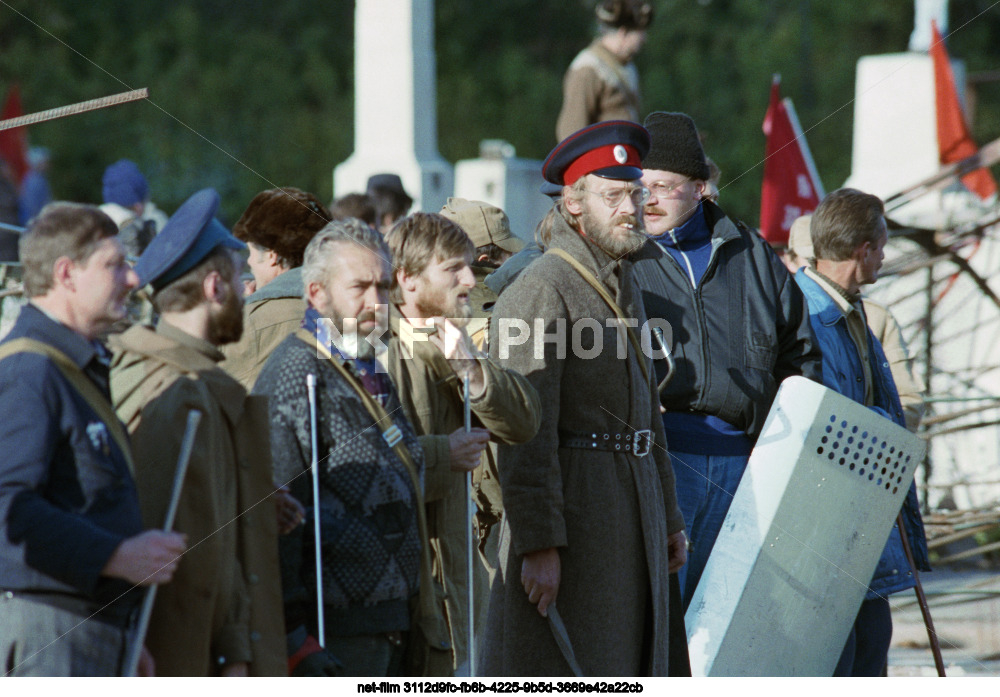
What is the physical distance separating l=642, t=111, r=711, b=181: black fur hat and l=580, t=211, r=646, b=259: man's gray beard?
616mm

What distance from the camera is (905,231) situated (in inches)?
286

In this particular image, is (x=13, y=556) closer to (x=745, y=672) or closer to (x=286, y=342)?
(x=286, y=342)

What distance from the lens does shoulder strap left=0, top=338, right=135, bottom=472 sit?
2.63 metres

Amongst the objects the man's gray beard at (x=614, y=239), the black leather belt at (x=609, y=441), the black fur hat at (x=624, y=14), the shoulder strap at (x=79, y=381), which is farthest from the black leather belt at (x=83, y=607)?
the black fur hat at (x=624, y=14)

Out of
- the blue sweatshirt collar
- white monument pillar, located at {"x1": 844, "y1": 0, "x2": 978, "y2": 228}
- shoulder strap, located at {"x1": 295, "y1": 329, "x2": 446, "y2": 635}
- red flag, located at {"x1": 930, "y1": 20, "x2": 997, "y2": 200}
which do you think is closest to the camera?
shoulder strap, located at {"x1": 295, "y1": 329, "x2": 446, "y2": 635}

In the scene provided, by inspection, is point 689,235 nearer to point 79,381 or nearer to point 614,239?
point 614,239

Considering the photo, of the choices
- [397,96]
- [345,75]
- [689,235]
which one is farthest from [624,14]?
[345,75]

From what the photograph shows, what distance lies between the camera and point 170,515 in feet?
9.04

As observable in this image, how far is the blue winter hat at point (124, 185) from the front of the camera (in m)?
6.84

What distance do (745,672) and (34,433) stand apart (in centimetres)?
243

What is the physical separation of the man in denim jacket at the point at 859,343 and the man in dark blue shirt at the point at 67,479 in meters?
2.75

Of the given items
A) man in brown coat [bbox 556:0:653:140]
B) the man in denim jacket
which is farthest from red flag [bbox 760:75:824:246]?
the man in denim jacket

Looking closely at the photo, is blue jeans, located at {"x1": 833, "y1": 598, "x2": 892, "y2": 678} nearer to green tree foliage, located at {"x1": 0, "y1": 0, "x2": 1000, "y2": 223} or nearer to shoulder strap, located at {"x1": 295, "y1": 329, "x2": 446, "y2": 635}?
shoulder strap, located at {"x1": 295, "y1": 329, "x2": 446, "y2": 635}
